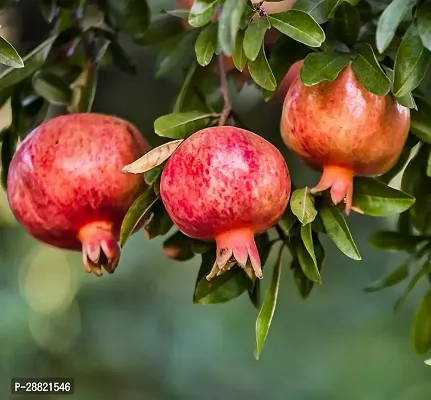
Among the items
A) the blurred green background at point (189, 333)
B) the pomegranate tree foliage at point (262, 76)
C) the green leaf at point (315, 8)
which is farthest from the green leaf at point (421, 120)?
the blurred green background at point (189, 333)

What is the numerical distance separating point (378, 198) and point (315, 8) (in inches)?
6.3

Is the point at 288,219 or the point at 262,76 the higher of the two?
the point at 262,76

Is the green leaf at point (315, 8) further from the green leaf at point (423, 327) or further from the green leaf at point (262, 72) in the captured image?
the green leaf at point (423, 327)

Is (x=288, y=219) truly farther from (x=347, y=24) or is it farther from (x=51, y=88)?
(x=51, y=88)

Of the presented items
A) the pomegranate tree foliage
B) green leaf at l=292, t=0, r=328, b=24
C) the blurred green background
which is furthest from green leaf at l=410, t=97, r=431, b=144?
the blurred green background

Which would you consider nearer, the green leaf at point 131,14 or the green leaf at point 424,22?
the green leaf at point 424,22

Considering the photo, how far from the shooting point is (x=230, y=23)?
1.62ft

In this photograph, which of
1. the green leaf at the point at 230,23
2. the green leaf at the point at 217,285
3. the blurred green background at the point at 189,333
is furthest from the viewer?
the blurred green background at the point at 189,333

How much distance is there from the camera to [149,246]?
138 centimetres

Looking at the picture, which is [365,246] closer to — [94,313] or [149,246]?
[149,246]

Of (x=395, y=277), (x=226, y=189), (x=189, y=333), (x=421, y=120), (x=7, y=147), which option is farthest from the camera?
(x=189, y=333)

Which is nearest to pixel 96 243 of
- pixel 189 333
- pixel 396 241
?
pixel 396 241

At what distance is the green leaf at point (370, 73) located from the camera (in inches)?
19.9

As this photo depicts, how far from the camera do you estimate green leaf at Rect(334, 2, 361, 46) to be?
555 mm
